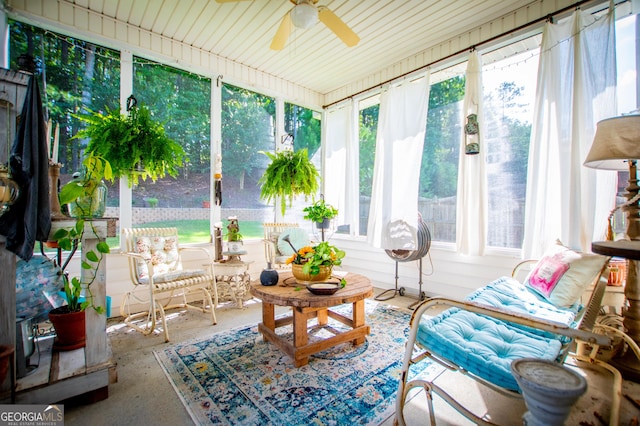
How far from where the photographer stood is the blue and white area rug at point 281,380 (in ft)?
4.97

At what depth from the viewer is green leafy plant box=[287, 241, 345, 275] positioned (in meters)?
2.17

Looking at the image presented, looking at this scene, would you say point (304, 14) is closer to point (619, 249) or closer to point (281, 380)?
point (619, 249)

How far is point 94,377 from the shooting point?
1592mm

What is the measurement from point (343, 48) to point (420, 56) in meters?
0.96

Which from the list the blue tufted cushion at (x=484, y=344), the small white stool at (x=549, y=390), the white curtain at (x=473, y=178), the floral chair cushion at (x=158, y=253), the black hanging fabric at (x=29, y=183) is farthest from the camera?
the white curtain at (x=473, y=178)

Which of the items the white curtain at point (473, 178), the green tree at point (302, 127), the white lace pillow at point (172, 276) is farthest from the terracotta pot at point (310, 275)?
the green tree at point (302, 127)

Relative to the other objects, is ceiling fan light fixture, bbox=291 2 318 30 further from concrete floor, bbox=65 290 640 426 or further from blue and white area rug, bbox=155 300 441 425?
concrete floor, bbox=65 290 640 426

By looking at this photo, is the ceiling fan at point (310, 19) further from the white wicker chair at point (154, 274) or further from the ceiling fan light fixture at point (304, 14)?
the white wicker chair at point (154, 274)

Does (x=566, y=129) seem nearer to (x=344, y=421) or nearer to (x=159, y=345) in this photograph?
(x=344, y=421)

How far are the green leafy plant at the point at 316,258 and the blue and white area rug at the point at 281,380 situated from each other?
64cm

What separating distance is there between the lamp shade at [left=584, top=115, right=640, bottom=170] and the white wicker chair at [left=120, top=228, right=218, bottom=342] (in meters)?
3.16

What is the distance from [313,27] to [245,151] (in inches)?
69.2

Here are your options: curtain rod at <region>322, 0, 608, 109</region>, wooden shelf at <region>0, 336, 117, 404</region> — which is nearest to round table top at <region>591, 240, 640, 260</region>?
curtain rod at <region>322, 0, 608, 109</region>

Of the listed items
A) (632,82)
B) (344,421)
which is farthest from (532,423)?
(632,82)
